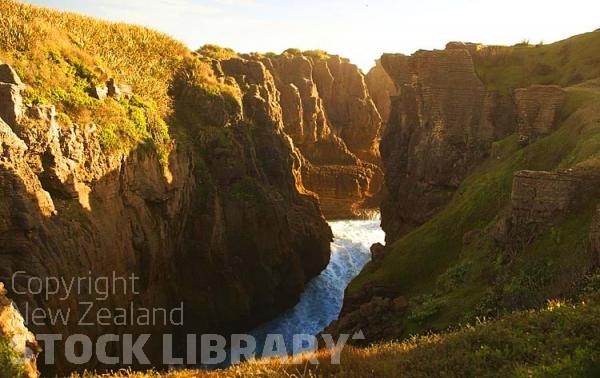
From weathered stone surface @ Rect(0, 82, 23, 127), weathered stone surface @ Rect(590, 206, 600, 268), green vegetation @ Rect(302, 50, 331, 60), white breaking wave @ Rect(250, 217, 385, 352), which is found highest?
green vegetation @ Rect(302, 50, 331, 60)

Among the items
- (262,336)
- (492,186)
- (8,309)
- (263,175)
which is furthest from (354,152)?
(8,309)

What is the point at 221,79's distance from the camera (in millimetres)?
40438

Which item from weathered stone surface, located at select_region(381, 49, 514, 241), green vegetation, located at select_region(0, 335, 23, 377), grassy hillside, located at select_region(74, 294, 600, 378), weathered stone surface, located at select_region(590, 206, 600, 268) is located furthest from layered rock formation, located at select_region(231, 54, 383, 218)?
grassy hillside, located at select_region(74, 294, 600, 378)

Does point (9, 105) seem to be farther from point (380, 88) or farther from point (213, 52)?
point (380, 88)

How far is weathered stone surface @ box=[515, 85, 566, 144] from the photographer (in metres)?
27.7

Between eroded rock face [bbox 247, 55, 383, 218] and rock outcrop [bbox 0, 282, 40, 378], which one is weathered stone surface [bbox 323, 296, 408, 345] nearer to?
rock outcrop [bbox 0, 282, 40, 378]

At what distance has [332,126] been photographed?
89.8 m

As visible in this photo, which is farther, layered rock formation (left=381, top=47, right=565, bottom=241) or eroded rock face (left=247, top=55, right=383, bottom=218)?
eroded rock face (left=247, top=55, right=383, bottom=218)

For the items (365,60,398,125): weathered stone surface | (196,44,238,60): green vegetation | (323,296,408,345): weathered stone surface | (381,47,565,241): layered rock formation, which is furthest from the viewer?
(365,60,398,125): weathered stone surface

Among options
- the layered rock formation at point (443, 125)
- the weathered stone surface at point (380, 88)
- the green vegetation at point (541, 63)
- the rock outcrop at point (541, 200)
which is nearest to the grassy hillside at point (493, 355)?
the rock outcrop at point (541, 200)

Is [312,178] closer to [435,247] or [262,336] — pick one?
[262,336]

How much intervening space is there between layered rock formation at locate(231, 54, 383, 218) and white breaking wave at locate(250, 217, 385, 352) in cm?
838

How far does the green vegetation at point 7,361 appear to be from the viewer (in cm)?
1245

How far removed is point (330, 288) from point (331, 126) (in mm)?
48742
